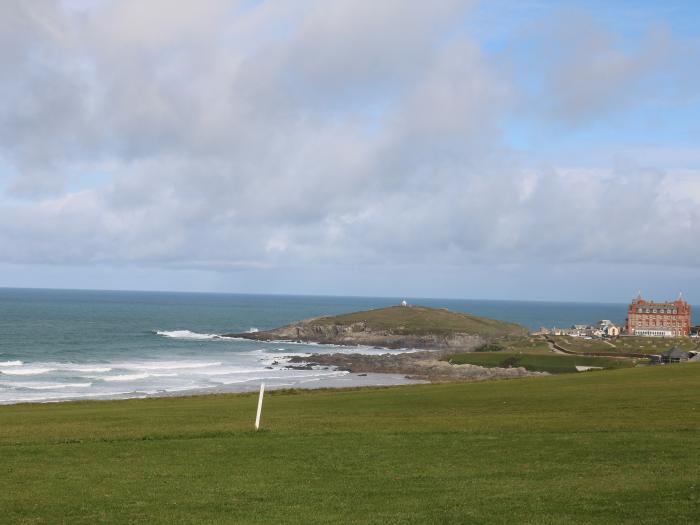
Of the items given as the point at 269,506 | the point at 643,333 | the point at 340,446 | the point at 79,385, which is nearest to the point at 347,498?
the point at 269,506

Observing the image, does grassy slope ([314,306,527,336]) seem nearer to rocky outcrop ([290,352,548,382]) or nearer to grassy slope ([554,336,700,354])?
grassy slope ([554,336,700,354])

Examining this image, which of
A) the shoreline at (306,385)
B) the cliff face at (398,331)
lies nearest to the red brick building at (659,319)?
the cliff face at (398,331)

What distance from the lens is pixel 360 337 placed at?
150000mm

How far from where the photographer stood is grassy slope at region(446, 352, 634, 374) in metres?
81.0

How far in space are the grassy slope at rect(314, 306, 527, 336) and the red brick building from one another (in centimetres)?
2150

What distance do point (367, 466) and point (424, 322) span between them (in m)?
148

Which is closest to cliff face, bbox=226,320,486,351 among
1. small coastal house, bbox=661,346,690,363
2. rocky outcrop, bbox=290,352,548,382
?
rocky outcrop, bbox=290,352,548,382

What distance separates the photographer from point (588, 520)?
35.9 ft

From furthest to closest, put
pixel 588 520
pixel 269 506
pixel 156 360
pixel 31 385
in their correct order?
pixel 156 360 → pixel 31 385 → pixel 269 506 → pixel 588 520

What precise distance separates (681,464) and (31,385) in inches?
2414

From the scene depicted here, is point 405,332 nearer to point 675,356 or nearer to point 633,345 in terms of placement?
point 633,345

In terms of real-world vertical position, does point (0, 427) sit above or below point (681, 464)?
below

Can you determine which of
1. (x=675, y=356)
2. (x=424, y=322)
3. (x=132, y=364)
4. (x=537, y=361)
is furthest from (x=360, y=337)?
(x=675, y=356)

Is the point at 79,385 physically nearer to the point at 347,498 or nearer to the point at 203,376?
the point at 203,376
